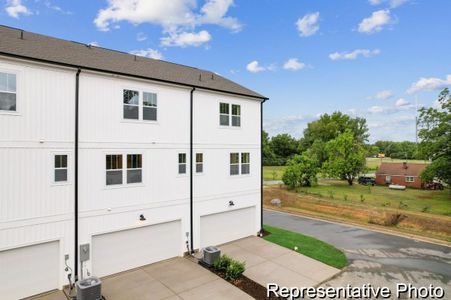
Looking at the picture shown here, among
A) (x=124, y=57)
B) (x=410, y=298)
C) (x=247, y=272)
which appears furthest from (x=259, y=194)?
(x=124, y=57)

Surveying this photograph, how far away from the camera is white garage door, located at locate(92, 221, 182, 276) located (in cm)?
1066

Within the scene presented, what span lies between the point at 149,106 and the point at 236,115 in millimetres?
5334

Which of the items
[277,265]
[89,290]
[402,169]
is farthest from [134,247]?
[402,169]

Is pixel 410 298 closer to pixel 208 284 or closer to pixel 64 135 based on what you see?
pixel 208 284

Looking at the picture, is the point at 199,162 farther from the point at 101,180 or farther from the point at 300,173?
the point at 300,173

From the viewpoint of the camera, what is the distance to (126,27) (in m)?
19.0

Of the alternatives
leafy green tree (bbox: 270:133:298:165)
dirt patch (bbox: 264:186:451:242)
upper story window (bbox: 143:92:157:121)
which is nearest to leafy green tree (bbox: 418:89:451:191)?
dirt patch (bbox: 264:186:451:242)

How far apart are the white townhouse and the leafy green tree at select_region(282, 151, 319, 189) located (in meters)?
22.3

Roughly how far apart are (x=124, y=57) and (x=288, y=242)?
44.1ft

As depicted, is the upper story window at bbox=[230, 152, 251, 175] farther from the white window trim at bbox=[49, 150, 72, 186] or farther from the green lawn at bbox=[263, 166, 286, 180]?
the green lawn at bbox=[263, 166, 286, 180]

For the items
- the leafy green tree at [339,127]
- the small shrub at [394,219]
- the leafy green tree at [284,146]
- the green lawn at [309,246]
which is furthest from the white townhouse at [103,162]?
the leafy green tree at [284,146]

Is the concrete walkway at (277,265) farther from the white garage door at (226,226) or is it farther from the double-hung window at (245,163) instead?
the double-hung window at (245,163)

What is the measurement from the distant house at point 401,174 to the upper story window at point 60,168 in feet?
163

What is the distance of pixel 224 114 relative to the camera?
14867mm
